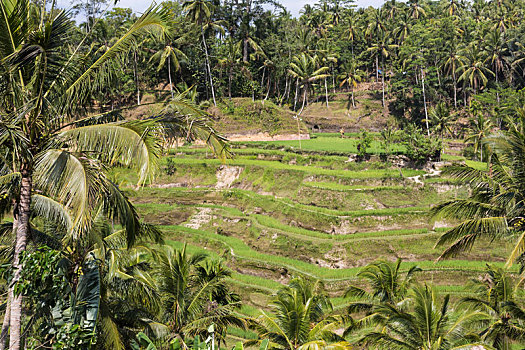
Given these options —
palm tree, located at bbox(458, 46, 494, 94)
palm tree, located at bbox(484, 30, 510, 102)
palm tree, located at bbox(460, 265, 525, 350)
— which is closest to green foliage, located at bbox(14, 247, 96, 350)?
palm tree, located at bbox(460, 265, 525, 350)

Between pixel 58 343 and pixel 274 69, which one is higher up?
pixel 274 69

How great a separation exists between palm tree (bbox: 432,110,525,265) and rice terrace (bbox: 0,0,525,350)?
0.05 metres

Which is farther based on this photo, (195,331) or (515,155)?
(195,331)

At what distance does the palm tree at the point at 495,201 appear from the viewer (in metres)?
8.59

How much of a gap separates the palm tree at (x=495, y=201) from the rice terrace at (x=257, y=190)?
0.05m

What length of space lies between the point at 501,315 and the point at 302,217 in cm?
1397

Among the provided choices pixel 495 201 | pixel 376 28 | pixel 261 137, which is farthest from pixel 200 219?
pixel 376 28

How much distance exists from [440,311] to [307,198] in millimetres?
16168

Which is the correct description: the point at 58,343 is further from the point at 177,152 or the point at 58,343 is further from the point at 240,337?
the point at 177,152

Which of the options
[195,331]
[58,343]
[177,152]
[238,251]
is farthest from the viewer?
[177,152]

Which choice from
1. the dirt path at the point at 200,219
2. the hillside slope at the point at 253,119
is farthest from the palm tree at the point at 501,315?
the hillside slope at the point at 253,119

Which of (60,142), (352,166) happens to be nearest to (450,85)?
(352,166)

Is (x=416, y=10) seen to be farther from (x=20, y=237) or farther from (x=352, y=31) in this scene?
(x=20, y=237)

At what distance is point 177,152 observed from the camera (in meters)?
38.1
